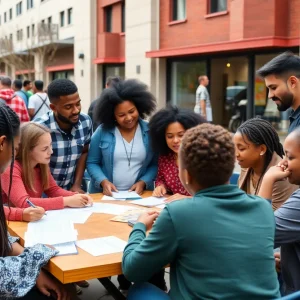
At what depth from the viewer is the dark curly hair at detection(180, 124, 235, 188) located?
193cm

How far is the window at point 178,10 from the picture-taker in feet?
55.8

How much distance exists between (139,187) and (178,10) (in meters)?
14.3

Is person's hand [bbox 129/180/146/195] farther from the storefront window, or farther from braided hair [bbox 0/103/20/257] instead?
the storefront window

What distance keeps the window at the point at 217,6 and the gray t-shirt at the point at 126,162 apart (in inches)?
474

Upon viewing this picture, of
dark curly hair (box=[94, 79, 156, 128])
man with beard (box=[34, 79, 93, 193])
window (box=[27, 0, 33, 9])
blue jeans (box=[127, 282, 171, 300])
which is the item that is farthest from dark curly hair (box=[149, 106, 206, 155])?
window (box=[27, 0, 33, 9])

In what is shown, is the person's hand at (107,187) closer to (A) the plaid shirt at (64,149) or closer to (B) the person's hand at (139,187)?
(B) the person's hand at (139,187)

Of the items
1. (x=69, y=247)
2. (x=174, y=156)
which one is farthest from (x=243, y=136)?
(x=69, y=247)

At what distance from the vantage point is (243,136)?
3.07 meters

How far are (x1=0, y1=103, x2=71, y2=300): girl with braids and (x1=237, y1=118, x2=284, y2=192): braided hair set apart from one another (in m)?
1.39

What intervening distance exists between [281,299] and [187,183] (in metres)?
0.56

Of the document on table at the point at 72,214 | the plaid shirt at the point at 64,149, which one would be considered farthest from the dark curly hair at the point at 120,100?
the document on table at the point at 72,214

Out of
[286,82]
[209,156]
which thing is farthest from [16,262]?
[286,82]

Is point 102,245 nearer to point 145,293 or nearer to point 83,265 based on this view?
point 83,265

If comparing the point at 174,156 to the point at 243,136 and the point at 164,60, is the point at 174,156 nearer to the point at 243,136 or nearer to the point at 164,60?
the point at 243,136
